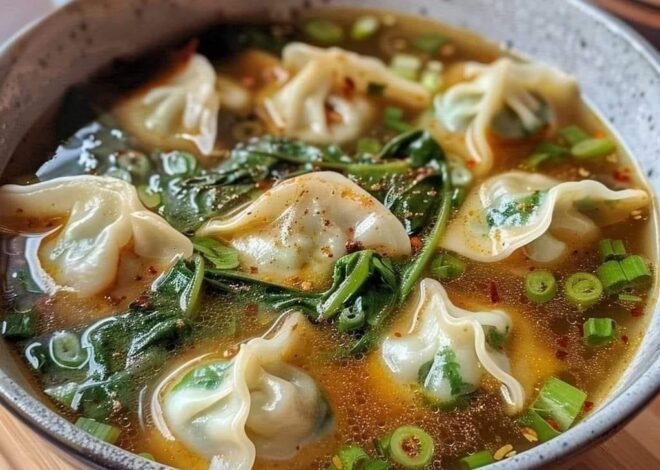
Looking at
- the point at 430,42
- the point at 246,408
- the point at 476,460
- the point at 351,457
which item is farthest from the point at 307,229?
the point at 430,42

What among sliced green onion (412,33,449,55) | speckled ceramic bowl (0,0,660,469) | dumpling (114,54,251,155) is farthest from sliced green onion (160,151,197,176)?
sliced green onion (412,33,449,55)

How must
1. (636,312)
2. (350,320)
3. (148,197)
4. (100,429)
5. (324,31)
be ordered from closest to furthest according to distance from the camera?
(100,429), (350,320), (636,312), (148,197), (324,31)

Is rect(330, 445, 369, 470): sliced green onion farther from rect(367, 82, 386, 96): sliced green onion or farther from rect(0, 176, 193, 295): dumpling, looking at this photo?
rect(367, 82, 386, 96): sliced green onion

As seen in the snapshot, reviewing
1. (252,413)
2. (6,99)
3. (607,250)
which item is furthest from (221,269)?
(607,250)

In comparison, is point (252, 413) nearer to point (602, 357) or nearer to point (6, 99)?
point (602, 357)

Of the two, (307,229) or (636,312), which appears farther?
(307,229)

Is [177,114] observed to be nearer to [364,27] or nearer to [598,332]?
[364,27]
